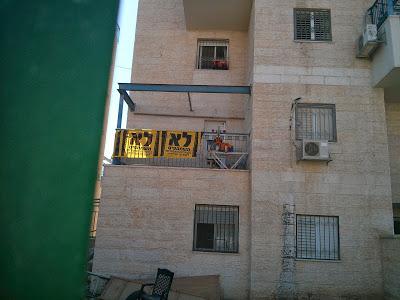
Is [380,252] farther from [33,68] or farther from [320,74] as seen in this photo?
[33,68]

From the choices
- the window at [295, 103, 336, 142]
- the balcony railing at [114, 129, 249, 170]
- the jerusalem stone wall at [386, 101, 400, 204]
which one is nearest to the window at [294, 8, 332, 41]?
the window at [295, 103, 336, 142]

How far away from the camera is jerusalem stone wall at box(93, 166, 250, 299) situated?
8.90 meters

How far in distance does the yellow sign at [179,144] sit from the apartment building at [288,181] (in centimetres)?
3

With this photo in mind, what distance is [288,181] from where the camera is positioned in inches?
360

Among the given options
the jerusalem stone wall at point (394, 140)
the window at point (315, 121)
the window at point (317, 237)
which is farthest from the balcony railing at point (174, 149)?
the jerusalem stone wall at point (394, 140)

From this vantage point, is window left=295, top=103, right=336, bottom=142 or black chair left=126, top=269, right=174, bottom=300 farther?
window left=295, top=103, right=336, bottom=142

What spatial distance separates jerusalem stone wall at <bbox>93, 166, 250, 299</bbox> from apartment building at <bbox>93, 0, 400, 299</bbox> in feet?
0.09

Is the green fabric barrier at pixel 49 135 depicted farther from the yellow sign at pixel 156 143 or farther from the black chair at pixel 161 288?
the yellow sign at pixel 156 143

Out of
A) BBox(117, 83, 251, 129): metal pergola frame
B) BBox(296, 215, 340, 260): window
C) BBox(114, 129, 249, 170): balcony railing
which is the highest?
BBox(117, 83, 251, 129): metal pergola frame

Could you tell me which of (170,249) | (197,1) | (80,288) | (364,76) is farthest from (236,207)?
(80,288)

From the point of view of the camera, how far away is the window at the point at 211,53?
12742 mm

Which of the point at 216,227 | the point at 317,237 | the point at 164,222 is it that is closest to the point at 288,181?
the point at 317,237

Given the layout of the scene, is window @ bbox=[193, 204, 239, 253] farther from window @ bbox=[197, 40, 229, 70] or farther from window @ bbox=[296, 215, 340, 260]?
window @ bbox=[197, 40, 229, 70]

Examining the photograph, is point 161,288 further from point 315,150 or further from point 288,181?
point 315,150
